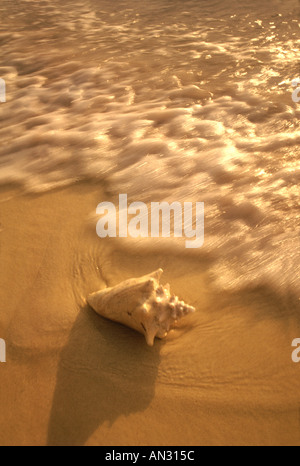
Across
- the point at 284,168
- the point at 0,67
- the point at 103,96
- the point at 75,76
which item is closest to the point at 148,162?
the point at 284,168

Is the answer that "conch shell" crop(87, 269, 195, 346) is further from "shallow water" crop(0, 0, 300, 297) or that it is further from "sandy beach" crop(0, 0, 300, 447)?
"shallow water" crop(0, 0, 300, 297)

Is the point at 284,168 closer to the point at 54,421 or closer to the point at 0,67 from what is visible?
the point at 54,421

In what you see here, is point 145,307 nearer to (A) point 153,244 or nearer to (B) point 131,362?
(B) point 131,362

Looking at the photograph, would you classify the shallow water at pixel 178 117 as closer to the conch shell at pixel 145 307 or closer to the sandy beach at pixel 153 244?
the sandy beach at pixel 153 244

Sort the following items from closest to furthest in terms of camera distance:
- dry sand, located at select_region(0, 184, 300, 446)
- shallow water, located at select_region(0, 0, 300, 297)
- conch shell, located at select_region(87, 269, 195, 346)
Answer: dry sand, located at select_region(0, 184, 300, 446) < conch shell, located at select_region(87, 269, 195, 346) < shallow water, located at select_region(0, 0, 300, 297)

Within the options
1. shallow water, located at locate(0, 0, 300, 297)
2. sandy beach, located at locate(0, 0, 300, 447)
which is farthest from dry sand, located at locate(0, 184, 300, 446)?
shallow water, located at locate(0, 0, 300, 297)
